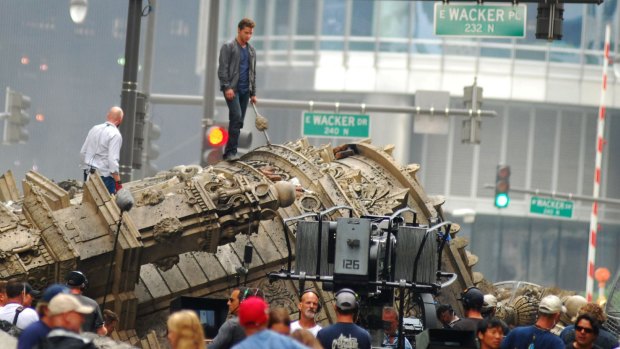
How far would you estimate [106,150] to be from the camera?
20.3m

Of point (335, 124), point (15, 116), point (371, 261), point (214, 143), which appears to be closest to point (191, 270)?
point (371, 261)

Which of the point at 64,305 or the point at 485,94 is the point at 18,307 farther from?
the point at 485,94

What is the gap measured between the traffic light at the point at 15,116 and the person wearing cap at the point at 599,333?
19.4 meters

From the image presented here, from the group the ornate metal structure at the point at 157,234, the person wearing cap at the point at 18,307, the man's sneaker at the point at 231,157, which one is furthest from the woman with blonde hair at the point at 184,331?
the man's sneaker at the point at 231,157

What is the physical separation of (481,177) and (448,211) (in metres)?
2.18

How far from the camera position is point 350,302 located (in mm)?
13891

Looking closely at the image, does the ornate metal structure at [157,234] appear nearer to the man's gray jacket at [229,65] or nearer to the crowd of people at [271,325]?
the crowd of people at [271,325]

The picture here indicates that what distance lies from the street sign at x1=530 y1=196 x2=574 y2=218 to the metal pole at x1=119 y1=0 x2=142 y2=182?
2214cm

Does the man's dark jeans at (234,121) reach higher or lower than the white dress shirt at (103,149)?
higher

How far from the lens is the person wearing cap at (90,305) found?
15.0m

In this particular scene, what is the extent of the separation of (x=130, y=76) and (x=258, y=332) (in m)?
14.6

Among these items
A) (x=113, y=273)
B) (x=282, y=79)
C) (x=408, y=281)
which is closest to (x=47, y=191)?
(x=113, y=273)

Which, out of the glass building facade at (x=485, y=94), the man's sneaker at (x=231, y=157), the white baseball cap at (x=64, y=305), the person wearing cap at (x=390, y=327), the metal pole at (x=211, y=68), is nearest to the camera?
the white baseball cap at (x=64, y=305)

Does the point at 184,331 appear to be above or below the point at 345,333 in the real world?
above
